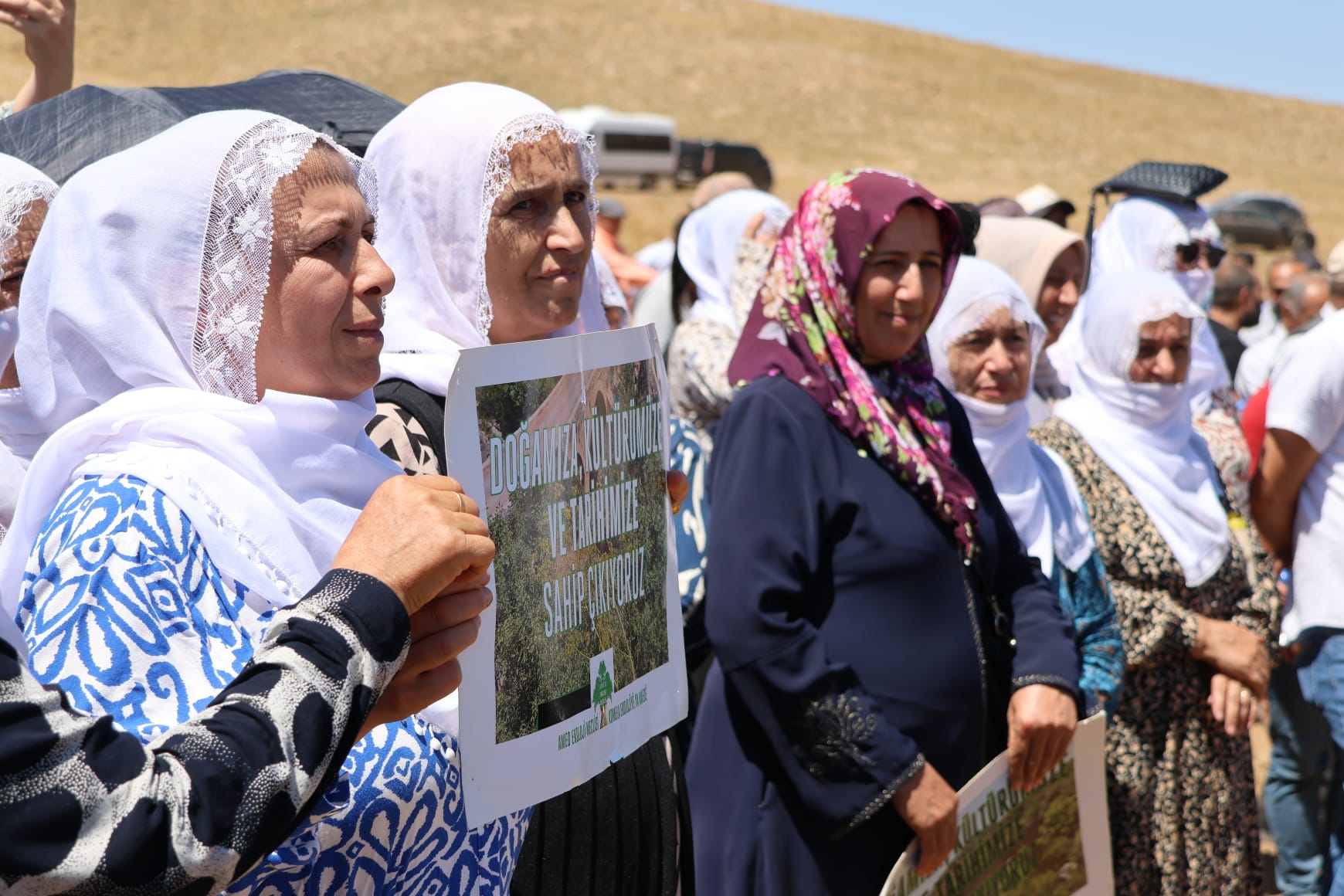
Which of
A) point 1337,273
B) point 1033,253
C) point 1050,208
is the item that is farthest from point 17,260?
point 1337,273

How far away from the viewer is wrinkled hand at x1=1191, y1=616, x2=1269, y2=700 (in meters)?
3.50

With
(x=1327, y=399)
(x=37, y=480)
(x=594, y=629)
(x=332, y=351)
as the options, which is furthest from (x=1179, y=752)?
(x=37, y=480)

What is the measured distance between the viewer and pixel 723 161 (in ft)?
95.8

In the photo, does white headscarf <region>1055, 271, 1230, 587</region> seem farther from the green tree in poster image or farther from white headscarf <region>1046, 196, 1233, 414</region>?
the green tree in poster image

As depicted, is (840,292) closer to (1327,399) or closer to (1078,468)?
(1078,468)

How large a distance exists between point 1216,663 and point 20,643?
311 cm

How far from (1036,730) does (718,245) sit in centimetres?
282

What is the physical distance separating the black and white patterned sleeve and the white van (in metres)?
29.8

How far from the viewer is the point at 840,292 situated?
115 inches

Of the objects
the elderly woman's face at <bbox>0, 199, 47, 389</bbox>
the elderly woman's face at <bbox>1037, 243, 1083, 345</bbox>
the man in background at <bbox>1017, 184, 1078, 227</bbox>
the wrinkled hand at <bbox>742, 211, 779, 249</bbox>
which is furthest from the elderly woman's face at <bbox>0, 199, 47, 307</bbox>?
the man in background at <bbox>1017, 184, 1078, 227</bbox>

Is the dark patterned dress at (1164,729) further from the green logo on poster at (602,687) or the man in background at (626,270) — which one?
the man in background at (626,270)

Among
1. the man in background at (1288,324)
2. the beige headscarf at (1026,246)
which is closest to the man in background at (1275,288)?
the man in background at (1288,324)

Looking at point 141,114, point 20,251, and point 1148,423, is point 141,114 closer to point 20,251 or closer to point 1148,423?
point 20,251

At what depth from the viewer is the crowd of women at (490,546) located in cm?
127
